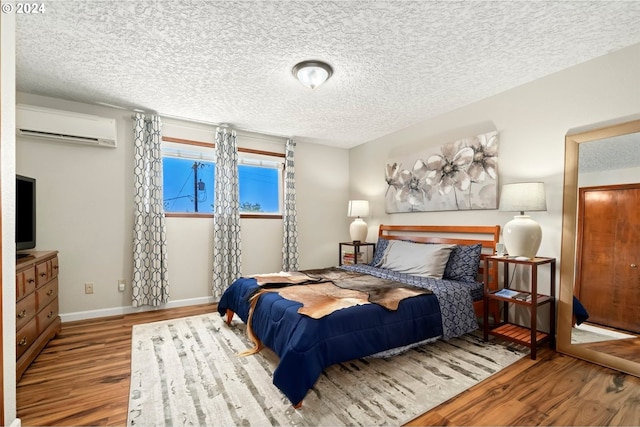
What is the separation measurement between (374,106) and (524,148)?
5.35 ft

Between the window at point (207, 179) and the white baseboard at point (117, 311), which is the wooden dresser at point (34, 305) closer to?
the white baseboard at point (117, 311)

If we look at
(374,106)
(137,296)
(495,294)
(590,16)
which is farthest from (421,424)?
(137,296)

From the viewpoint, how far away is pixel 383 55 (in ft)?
7.64

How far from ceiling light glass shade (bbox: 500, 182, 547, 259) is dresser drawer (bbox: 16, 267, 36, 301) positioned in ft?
12.8

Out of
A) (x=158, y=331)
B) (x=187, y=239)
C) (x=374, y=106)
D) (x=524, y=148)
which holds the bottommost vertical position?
(x=158, y=331)

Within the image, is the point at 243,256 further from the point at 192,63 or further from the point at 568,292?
the point at 568,292

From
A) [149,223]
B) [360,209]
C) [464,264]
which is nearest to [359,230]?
[360,209]

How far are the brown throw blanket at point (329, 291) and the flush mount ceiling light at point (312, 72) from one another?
1.88 metres

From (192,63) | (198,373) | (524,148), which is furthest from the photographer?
(524,148)

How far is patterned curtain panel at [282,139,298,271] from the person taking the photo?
4496 millimetres

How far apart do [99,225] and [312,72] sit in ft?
9.95

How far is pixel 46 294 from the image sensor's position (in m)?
2.59

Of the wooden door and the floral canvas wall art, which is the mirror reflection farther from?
the floral canvas wall art

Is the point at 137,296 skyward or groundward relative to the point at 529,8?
groundward
